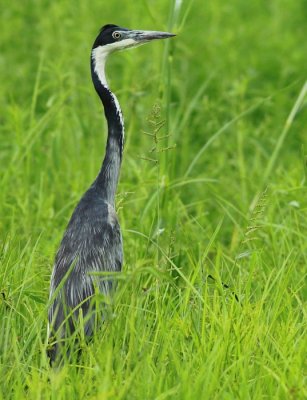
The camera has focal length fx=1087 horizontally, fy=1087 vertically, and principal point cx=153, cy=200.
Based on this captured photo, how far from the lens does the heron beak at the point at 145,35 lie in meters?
5.70

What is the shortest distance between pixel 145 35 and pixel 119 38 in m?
0.21

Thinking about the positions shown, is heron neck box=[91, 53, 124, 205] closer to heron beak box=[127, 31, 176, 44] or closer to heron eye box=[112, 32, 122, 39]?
heron eye box=[112, 32, 122, 39]

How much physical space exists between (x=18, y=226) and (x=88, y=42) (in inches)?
126

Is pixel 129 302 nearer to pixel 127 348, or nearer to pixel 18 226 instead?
pixel 127 348

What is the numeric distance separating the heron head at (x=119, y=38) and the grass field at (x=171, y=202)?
0.58 ft

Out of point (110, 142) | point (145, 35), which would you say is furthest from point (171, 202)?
point (145, 35)

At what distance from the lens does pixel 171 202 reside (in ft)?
19.5

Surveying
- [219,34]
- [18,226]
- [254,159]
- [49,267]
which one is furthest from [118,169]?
[219,34]

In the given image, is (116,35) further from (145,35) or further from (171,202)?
(171,202)

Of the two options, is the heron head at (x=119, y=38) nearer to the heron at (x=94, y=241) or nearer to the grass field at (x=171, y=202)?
the heron at (x=94, y=241)

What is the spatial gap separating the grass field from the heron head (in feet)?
0.58

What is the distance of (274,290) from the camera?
493 cm

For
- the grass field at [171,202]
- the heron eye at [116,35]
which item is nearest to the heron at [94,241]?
the heron eye at [116,35]

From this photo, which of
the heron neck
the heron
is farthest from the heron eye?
the heron neck
